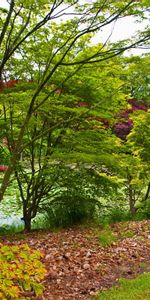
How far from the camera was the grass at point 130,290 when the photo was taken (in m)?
3.72

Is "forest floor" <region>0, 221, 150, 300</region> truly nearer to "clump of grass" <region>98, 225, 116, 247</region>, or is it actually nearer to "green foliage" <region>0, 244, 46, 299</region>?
"clump of grass" <region>98, 225, 116, 247</region>

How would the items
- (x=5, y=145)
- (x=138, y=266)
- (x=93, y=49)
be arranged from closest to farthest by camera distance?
(x=138, y=266) < (x=93, y=49) < (x=5, y=145)

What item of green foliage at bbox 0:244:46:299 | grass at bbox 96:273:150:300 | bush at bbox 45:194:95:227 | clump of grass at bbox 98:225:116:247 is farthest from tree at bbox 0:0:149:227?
clump of grass at bbox 98:225:116:247

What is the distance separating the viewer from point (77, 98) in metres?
6.21

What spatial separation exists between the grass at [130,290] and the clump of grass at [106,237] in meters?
1.34

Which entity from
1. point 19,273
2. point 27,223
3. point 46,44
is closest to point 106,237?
point 27,223

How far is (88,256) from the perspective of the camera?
5008mm

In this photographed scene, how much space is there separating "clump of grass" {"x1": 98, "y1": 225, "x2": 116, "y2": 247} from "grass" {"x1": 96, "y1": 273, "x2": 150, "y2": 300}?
134cm

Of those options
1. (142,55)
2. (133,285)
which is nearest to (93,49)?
(142,55)

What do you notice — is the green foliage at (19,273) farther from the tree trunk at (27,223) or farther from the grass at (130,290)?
the tree trunk at (27,223)

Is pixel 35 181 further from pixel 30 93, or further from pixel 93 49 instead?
pixel 93 49

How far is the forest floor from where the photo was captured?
13.6 ft

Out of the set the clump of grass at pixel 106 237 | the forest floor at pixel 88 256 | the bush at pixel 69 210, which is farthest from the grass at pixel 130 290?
the bush at pixel 69 210

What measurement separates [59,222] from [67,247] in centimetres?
190
